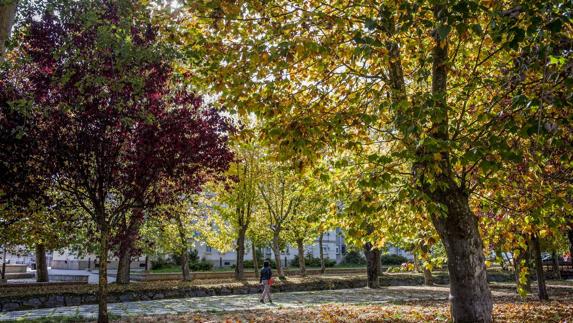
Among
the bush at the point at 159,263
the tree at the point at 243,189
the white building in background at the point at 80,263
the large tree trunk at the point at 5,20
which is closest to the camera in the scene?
the large tree trunk at the point at 5,20

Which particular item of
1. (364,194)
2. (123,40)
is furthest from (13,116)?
(364,194)

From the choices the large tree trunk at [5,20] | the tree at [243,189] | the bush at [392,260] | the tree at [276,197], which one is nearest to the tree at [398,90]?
the large tree trunk at [5,20]

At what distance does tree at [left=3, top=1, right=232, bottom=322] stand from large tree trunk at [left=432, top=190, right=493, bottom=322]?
565 cm

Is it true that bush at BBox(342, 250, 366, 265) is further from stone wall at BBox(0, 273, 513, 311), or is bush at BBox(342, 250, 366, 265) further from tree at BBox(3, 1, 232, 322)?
tree at BBox(3, 1, 232, 322)

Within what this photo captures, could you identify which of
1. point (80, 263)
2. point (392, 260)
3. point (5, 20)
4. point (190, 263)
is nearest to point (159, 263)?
point (190, 263)

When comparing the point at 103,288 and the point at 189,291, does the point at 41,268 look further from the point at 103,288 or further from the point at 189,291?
the point at 103,288

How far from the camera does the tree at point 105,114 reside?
914cm

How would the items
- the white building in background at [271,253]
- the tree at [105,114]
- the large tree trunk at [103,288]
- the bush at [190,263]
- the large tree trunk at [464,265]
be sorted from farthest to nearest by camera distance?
the white building in background at [271,253] < the bush at [190,263] < the large tree trunk at [103,288] < the tree at [105,114] < the large tree trunk at [464,265]

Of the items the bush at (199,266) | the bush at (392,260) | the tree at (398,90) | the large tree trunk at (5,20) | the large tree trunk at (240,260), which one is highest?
the large tree trunk at (5,20)

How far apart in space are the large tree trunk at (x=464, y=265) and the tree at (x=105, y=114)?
18.5 ft

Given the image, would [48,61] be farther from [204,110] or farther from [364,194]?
[364,194]

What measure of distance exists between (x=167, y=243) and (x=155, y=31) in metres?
18.8

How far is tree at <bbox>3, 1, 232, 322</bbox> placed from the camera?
9141 millimetres

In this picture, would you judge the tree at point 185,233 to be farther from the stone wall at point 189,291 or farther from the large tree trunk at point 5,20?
the large tree trunk at point 5,20
